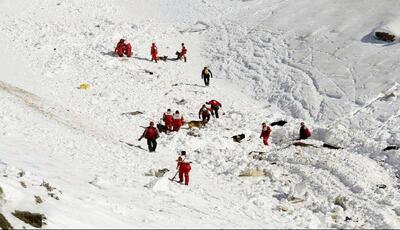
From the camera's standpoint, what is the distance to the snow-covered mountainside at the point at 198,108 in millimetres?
14555

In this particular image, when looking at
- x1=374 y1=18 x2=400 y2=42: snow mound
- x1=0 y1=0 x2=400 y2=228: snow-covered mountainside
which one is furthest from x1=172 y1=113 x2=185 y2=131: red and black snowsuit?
x1=374 y1=18 x2=400 y2=42: snow mound

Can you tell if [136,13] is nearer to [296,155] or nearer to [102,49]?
[102,49]

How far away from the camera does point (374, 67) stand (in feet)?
94.9

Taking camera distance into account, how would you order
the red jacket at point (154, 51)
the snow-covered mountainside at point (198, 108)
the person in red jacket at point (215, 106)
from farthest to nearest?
the red jacket at point (154, 51)
the person in red jacket at point (215, 106)
the snow-covered mountainside at point (198, 108)

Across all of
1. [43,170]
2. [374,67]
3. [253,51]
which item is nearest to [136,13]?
[253,51]

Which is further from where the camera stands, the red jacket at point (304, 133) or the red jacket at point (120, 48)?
the red jacket at point (120, 48)

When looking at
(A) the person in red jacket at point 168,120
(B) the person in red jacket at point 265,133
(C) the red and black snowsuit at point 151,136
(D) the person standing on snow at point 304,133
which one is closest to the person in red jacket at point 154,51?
(A) the person in red jacket at point 168,120

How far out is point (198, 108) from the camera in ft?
88.7

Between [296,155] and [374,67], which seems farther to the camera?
[374,67]

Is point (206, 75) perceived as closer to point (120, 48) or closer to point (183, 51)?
point (183, 51)


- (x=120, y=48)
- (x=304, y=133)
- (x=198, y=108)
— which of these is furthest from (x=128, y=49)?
(x=304, y=133)

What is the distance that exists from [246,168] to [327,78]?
11773mm

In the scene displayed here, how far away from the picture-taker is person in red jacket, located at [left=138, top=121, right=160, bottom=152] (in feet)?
67.4

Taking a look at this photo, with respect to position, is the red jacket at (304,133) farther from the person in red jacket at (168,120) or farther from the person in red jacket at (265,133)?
the person in red jacket at (168,120)
